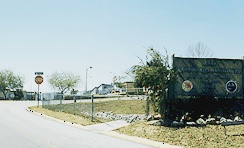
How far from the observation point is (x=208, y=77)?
617 inches

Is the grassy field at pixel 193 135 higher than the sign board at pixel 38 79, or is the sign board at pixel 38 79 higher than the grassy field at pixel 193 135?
the sign board at pixel 38 79

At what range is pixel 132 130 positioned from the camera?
14.0 metres

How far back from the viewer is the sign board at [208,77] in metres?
15.5

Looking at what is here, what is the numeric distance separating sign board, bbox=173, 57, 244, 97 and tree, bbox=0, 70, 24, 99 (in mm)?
70813

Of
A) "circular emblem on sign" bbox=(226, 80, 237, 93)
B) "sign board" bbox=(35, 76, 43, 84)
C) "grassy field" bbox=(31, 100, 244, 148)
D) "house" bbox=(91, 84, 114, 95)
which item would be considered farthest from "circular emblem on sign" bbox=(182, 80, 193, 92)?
"house" bbox=(91, 84, 114, 95)

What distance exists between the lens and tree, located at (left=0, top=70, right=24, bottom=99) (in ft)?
261

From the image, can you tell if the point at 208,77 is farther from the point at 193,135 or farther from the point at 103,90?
the point at 103,90

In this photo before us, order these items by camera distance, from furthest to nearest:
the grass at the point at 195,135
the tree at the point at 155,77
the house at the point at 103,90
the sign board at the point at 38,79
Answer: the house at the point at 103,90
the sign board at the point at 38,79
the tree at the point at 155,77
the grass at the point at 195,135

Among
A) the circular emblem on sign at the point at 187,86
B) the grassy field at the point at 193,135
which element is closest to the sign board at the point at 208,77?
the circular emblem on sign at the point at 187,86

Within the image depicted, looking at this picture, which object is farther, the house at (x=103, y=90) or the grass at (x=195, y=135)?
the house at (x=103, y=90)

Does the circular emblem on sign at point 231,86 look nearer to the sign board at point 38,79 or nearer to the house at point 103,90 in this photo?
the sign board at point 38,79

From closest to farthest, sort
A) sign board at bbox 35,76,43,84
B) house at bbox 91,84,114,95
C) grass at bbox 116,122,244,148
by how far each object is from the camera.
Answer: grass at bbox 116,122,244,148 < sign board at bbox 35,76,43,84 < house at bbox 91,84,114,95

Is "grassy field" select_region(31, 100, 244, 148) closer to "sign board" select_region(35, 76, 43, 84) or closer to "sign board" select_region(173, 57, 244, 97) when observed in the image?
"sign board" select_region(173, 57, 244, 97)

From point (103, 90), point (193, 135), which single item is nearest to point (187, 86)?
point (193, 135)
